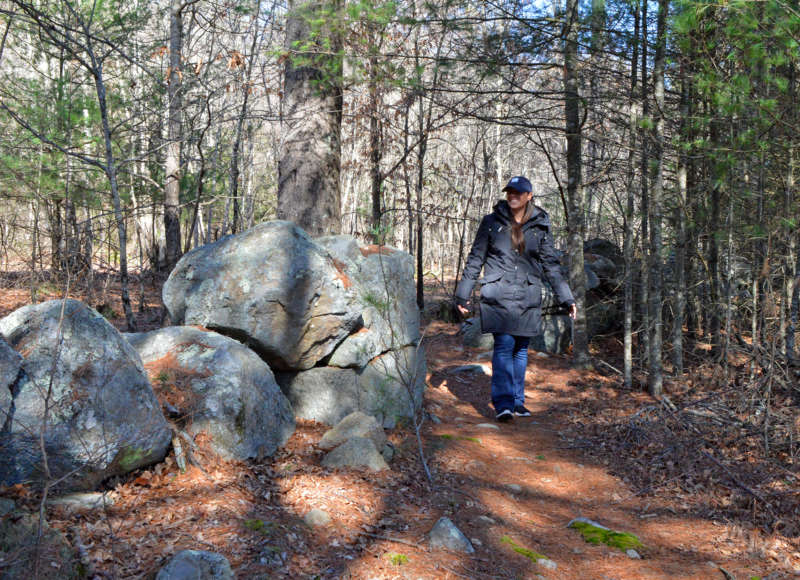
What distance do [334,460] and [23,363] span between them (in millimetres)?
2030

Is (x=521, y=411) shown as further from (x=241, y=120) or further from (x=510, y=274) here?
(x=241, y=120)

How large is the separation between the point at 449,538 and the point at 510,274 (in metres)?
3.07

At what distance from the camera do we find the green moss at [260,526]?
2812mm

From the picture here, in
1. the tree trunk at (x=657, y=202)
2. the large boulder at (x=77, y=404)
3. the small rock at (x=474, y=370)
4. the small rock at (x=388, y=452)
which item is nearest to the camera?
the large boulder at (x=77, y=404)

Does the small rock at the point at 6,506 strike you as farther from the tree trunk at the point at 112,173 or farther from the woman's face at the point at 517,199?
the woman's face at the point at 517,199

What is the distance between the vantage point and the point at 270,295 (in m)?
4.51

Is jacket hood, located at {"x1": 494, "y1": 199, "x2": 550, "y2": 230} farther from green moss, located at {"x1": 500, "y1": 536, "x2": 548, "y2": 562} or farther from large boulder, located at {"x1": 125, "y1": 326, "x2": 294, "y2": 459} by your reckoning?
green moss, located at {"x1": 500, "y1": 536, "x2": 548, "y2": 562}

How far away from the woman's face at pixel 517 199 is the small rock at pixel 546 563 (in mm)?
3457

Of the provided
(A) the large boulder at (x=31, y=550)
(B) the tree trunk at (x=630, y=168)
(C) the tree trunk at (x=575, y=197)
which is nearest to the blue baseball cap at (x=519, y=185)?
(B) the tree trunk at (x=630, y=168)

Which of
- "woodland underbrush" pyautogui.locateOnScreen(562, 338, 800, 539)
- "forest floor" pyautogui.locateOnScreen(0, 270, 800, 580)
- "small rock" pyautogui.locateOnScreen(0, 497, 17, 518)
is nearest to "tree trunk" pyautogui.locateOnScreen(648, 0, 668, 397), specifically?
"woodland underbrush" pyautogui.locateOnScreen(562, 338, 800, 539)

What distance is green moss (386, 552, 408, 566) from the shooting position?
9.18 ft

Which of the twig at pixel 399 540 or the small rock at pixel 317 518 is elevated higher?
the small rock at pixel 317 518

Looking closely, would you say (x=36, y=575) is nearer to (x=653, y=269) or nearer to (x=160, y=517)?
(x=160, y=517)

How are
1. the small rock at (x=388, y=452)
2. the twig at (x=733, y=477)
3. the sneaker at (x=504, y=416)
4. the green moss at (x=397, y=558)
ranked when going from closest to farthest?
the green moss at (x=397, y=558), the twig at (x=733, y=477), the small rock at (x=388, y=452), the sneaker at (x=504, y=416)
